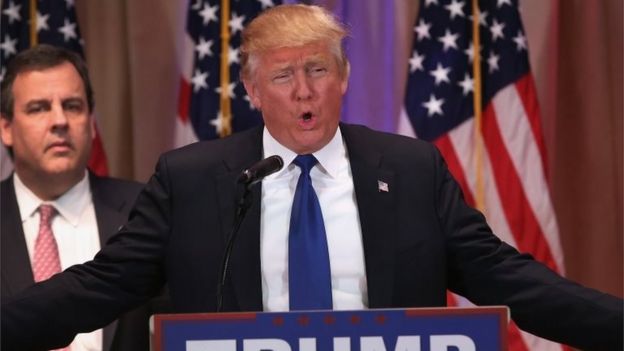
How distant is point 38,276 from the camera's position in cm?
377

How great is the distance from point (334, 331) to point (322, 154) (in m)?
0.73

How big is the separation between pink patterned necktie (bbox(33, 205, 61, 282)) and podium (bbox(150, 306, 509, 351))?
1.82 metres

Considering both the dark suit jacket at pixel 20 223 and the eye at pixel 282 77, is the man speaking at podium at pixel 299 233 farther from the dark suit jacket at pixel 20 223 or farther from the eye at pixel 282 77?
the dark suit jacket at pixel 20 223

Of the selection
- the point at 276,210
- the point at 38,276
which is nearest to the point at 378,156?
the point at 276,210

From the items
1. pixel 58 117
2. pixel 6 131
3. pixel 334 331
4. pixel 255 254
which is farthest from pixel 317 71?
pixel 6 131

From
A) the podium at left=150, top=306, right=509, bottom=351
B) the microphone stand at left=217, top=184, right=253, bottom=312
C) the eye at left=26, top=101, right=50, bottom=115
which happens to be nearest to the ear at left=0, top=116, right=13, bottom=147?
the eye at left=26, top=101, right=50, bottom=115

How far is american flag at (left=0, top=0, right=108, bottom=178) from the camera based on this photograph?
477 cm

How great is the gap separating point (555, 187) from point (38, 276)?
2300 millimetres

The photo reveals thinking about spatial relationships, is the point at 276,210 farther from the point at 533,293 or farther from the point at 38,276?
the point at 38,276

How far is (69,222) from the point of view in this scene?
12.8ft

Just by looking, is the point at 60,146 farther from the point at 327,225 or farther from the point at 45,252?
the point at 327,225

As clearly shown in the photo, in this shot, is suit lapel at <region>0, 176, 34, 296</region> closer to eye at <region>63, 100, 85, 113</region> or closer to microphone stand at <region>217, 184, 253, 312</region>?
eye at <region>63, 100, 85, 113</region>

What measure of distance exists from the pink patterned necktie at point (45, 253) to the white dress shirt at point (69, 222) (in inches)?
0.9

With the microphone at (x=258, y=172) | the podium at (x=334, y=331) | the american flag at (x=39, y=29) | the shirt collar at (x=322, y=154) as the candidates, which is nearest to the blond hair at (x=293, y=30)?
the shirt collar at (x=322, y=154)
